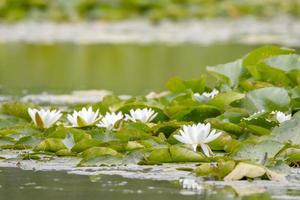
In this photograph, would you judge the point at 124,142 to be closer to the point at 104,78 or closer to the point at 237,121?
the point at 237,121

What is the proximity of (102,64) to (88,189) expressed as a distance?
6.07 metres

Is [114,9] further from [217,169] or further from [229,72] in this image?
[217,169]

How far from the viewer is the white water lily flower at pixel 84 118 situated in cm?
387

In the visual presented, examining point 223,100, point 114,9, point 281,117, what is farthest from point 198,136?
point 114,9

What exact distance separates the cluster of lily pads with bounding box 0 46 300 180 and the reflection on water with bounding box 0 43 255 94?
90.5 inches

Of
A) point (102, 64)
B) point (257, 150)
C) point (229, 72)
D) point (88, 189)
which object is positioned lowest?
point (88, 189)

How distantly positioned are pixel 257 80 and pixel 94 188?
1630mm

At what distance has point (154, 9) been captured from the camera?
1391 centimetres

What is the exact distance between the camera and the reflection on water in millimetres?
7205

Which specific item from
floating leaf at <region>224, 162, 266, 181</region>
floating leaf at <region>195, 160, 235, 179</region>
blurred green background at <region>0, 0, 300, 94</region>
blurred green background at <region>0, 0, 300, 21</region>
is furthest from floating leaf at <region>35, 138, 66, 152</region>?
blurred green background at <region>0, 0, 300, 21</region>

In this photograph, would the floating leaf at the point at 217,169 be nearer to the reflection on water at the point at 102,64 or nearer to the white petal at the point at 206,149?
the white petal at the point at 206,149

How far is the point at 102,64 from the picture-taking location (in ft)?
29.8

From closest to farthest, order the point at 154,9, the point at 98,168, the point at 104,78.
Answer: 1. the point at 98,168
2. the point at 104,78
3. the point at 154,9

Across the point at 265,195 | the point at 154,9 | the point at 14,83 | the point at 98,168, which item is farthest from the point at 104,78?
the point at 154,9
